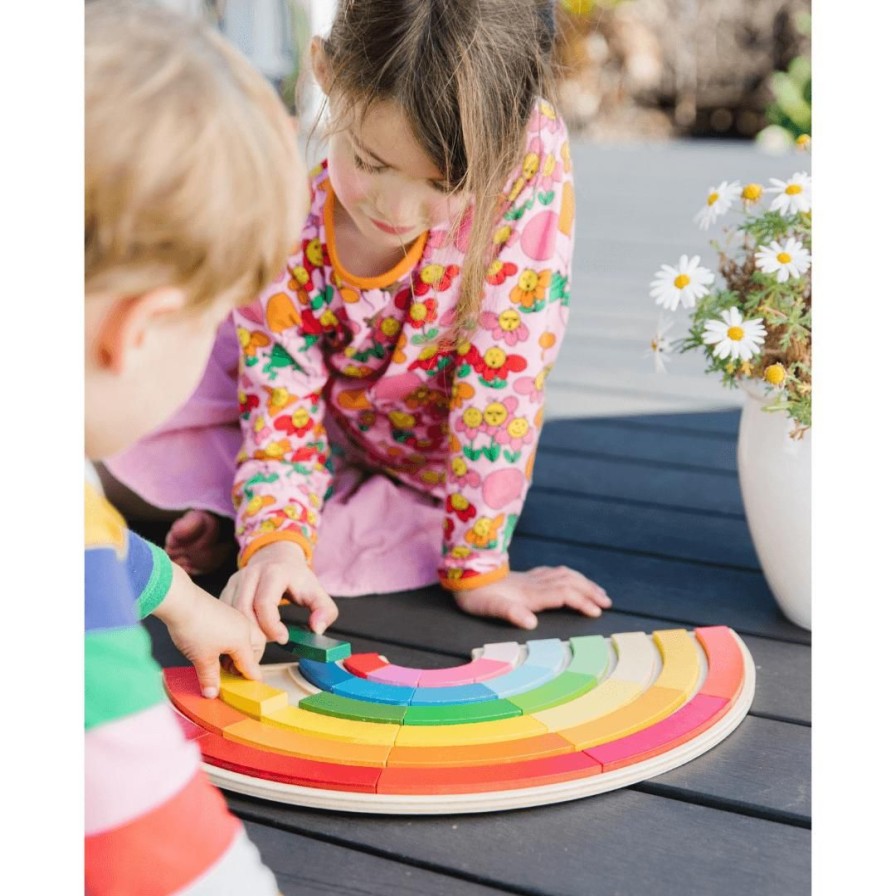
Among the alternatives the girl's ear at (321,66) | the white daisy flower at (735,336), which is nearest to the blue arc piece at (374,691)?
the white daisy flower at (735,336)

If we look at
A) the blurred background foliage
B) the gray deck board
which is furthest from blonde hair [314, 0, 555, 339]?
the blurred background foliage

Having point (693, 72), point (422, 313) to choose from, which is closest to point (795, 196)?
point (422, 313)

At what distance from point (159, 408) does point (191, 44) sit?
0.23 meters

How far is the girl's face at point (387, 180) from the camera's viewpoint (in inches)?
45.1

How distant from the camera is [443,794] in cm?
101

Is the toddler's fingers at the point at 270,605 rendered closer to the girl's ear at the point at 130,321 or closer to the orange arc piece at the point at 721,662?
the orange arc piece at the point at 721,662

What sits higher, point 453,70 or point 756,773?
point 453,70

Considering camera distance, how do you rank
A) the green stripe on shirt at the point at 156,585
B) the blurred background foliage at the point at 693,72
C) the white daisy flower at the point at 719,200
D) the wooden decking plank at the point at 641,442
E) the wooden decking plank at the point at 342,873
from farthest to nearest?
the blurred background foliage at the point at 693,72 → the wooden decking plank at the point at 641,442 → the white daisy flower at the point at 719,200 → the green stripe on shirt at the point at 156,585 → the wooden decking plank at the point at 342,873

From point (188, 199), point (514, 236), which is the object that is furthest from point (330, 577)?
point (188, 199)

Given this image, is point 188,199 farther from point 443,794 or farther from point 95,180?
point 443,794

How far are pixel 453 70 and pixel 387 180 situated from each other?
0.13 m

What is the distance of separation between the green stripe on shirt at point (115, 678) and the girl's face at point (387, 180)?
0.55 meters

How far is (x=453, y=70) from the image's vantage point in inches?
43.9

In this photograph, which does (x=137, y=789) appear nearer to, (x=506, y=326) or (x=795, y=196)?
(x=506, y=326)
